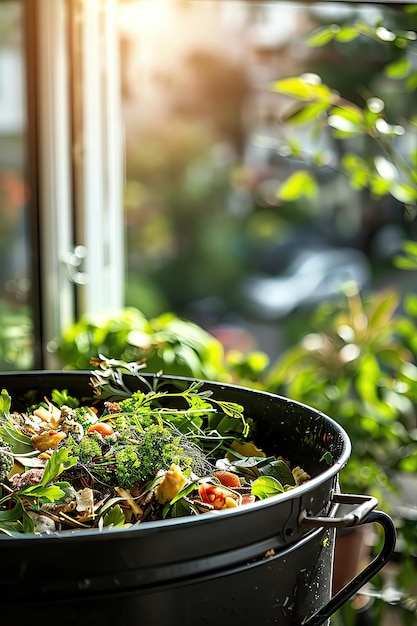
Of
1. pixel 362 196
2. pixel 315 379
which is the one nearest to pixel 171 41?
pixel 362 196

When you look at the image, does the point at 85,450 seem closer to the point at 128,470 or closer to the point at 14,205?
the point at 128,470

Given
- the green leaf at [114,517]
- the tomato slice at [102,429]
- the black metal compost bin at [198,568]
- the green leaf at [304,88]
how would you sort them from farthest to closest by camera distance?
the green leaf at [304,88] → the tomato slice at [102,429] → the green leaf at [114,517] → the black metal compost bin at [198,568]

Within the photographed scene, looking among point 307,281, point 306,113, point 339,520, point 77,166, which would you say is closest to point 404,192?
point 306,113

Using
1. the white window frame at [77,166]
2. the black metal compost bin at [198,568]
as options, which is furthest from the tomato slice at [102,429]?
the white window frame at [77,166]

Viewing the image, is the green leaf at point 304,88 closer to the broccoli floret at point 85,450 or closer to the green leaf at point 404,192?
the green leaf at point 404,192

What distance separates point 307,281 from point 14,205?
2.54m

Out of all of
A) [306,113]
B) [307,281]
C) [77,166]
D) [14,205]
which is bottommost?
[307,281]

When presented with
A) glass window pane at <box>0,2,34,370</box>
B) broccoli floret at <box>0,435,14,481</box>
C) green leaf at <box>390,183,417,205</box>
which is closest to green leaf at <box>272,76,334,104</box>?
green leaf at <box>390,183,417,205</box>

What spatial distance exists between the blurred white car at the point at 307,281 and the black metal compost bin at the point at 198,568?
12.0 ft

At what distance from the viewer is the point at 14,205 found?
2.07 metres

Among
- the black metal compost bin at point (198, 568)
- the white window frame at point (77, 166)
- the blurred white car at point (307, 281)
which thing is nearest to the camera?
the black metal compost bin at point (198, 568)

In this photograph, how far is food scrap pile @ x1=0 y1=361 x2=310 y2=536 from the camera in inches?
26.9

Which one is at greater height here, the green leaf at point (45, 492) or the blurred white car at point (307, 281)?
the green leaf at point (45, 492)

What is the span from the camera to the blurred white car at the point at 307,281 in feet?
14.3
